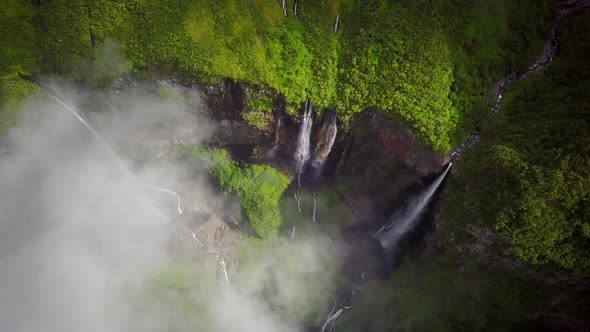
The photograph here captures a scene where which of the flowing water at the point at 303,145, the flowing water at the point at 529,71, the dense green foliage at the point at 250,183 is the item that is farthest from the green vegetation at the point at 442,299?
the dense green foliage at the point at 250,183

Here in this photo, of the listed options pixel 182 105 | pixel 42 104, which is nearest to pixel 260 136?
pixel 182 105

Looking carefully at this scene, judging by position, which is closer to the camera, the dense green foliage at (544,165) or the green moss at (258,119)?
the dense green foliage at (544,165)

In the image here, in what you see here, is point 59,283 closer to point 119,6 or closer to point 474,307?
point 119,6

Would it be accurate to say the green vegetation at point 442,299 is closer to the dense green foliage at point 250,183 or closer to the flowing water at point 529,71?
the flowing water at point 529,71

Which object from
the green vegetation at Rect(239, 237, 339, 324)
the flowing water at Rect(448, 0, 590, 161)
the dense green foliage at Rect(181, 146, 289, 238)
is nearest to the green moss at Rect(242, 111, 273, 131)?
the dense green foliage at Rect(181, 146, 289, 238)

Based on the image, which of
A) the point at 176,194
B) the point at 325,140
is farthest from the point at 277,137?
the point at 176,194

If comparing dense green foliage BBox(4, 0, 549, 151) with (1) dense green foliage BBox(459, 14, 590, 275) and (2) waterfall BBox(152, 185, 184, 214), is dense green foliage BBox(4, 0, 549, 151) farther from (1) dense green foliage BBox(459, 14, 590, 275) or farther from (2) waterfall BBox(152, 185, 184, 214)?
(2) waterfall BBox(152, 185, 184, 214)
